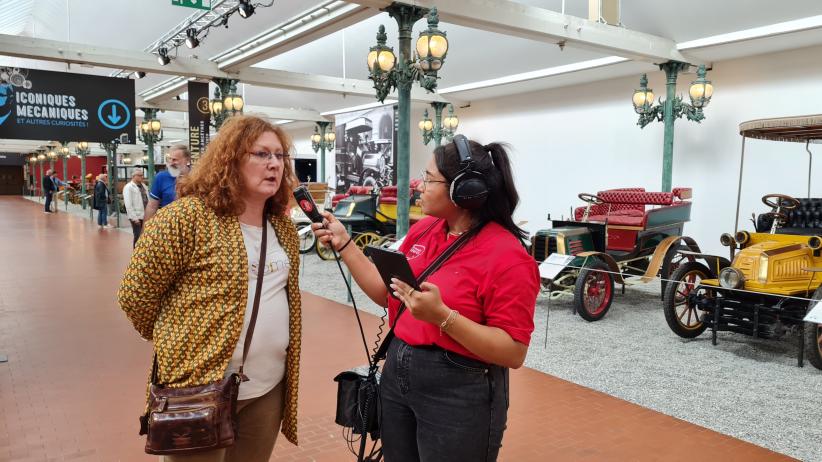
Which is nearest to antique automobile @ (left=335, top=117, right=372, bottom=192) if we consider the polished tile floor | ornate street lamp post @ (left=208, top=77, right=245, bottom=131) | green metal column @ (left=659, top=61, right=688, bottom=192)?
ornate street lamp post @ (left=208, top=77, right=245, bottom=131)

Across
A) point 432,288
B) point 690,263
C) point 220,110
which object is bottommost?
point 690,263

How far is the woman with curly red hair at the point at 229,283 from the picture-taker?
5.42 ft

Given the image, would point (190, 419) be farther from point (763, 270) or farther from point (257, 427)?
point (763, 270)

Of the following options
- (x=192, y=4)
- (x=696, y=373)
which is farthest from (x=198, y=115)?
(x=696, y=373)

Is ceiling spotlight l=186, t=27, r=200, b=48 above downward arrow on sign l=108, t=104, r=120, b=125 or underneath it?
above

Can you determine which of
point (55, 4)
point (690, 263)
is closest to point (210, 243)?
point (690, 263)

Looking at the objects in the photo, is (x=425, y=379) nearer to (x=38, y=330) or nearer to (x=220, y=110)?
(x=38, y=330)

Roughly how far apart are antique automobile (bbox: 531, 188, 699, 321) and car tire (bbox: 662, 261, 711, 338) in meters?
0.37

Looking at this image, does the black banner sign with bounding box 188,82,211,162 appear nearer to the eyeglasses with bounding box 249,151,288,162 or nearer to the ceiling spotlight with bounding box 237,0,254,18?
the ceiling spotlight with bounding box 237,0,254,18

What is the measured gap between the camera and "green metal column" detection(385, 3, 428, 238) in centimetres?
736

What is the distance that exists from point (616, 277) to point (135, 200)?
7360mm

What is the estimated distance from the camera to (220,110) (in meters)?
12.9

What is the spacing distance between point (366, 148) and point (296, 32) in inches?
382

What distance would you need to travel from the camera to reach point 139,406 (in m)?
3.92
